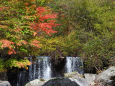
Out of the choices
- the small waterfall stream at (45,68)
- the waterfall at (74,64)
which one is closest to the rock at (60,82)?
the small waterfall stream at (45,68)

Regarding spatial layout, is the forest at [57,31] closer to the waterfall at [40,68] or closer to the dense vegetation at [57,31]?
the dense vegetation at [57,31]

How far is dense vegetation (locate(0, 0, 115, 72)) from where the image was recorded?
22.8 feet

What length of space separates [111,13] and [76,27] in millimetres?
3414

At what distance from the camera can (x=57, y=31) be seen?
1332 centimetres

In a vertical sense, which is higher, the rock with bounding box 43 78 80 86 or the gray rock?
the rock with bounding box 43 78 80 86

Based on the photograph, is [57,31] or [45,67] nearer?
[45,67]

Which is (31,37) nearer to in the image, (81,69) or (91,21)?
(81,69)

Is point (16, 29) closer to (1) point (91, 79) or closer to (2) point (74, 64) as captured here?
(1) point (91, 79)

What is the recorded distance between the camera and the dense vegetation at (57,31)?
695cm

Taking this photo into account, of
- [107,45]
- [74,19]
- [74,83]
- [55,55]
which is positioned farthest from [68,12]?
[74,83]

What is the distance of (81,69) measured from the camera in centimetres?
1173

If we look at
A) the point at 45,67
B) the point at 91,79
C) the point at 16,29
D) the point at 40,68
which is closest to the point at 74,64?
the point at 45,67

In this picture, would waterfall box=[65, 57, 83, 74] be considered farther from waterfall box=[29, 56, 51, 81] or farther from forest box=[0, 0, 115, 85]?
waterfall box=[29, 56, 51, 81]

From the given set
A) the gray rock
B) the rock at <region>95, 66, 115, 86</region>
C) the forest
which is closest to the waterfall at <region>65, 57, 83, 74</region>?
the forest
